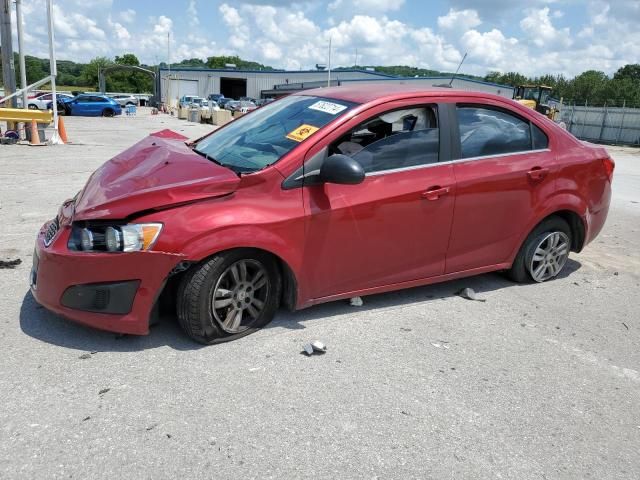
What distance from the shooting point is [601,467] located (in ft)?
8.72

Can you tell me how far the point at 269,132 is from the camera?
418 centimetres

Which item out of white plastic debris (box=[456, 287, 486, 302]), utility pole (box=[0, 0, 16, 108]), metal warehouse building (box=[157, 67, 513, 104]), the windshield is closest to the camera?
the windshield

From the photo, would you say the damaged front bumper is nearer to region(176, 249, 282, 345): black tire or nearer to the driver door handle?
region(176, 249, 282, 345): black tire

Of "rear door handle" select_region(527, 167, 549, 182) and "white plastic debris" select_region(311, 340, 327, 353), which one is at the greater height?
"rear door handle" select_region(527, 167, 549, 182)

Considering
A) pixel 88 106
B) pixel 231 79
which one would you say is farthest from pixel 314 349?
pixel 231 79

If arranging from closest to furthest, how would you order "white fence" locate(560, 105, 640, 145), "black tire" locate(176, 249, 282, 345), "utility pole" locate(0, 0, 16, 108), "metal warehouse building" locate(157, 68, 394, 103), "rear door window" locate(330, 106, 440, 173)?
"black tire" locate(176, 249, 282, 345), "rear door window" locate(330, 106, 440, 173), "utility pole" locate(0, 0, 16, 108), "white fence" locate(560, 105, 640, 145), "metal warehouse building" locate(157, 68, 394, 103)

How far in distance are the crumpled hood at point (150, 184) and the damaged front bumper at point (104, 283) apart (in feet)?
0.84

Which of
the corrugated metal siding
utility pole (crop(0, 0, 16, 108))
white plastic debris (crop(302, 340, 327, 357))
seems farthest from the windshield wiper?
the corrugated metal siding

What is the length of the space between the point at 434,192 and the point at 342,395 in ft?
5.70

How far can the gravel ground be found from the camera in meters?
2.55

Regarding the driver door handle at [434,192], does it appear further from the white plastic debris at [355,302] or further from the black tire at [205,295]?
the black tire at [205,295]

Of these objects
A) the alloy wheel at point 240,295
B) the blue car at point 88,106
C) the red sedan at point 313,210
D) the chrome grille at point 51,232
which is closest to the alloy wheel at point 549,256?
the red sedan at point 313,210

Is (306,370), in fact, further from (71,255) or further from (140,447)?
(71,255)

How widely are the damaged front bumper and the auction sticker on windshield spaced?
156cm
